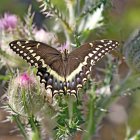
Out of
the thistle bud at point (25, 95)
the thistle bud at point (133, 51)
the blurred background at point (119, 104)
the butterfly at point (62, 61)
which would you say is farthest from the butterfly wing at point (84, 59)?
the blurred background at point (119, 104)

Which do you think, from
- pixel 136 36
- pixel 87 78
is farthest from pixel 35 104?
pixel 136 36

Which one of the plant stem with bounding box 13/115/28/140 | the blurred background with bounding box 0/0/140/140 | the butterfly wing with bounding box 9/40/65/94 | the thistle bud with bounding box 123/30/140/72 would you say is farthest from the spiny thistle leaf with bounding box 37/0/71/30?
the blurred background with bounding box 0/0/140/140

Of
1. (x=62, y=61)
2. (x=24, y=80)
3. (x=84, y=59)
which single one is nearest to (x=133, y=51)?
(x=84, y=59)

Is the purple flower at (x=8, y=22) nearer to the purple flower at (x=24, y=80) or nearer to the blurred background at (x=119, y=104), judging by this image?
the purple flower at (x=24, y=80)

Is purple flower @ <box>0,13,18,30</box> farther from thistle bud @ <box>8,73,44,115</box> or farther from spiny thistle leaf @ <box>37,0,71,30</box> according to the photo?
thistle bud @ <box>8,73,44,115</box>

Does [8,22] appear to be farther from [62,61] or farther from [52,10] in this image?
[62,61]

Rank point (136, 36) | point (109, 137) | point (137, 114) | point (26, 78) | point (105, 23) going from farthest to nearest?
point (109, 137), point (137, 114), point (105, 23), point (136, 36), point (26, 78)

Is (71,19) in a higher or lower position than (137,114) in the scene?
higher

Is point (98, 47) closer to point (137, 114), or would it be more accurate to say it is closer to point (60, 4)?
point (60, 4)
